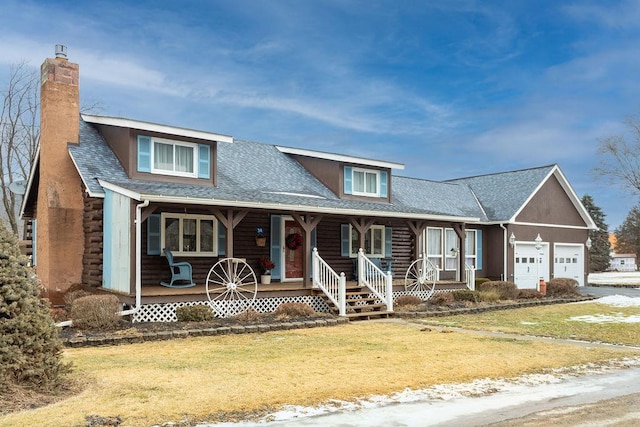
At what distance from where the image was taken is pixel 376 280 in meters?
17.9

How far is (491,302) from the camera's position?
2056 centimetres

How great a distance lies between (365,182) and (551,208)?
12548mm

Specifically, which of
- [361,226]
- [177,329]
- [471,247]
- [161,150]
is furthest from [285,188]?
[471,247]

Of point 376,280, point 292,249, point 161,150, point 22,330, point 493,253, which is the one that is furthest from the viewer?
point 493,253

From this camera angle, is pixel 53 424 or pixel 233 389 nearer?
pixel 53 424

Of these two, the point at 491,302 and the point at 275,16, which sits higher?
the point at 275,16

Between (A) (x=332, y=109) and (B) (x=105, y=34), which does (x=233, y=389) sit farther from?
(A) (x=332, y=109)

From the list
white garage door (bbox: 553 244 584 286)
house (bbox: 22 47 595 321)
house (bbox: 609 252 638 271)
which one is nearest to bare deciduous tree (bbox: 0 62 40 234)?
house (bbox: 22 47 595 321)

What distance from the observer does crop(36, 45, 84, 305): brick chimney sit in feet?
54.7

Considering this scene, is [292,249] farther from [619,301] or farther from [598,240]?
[598,240]

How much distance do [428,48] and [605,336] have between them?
559 inches

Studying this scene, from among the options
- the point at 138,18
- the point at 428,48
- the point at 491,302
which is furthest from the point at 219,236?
the point at 428,48

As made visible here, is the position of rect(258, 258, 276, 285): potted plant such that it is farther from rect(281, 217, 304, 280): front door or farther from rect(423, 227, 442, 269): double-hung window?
rect(423, 227, 442, 269): double-hung window

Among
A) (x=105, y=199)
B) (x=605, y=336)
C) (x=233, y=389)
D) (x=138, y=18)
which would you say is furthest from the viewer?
(x=138, y=18)
